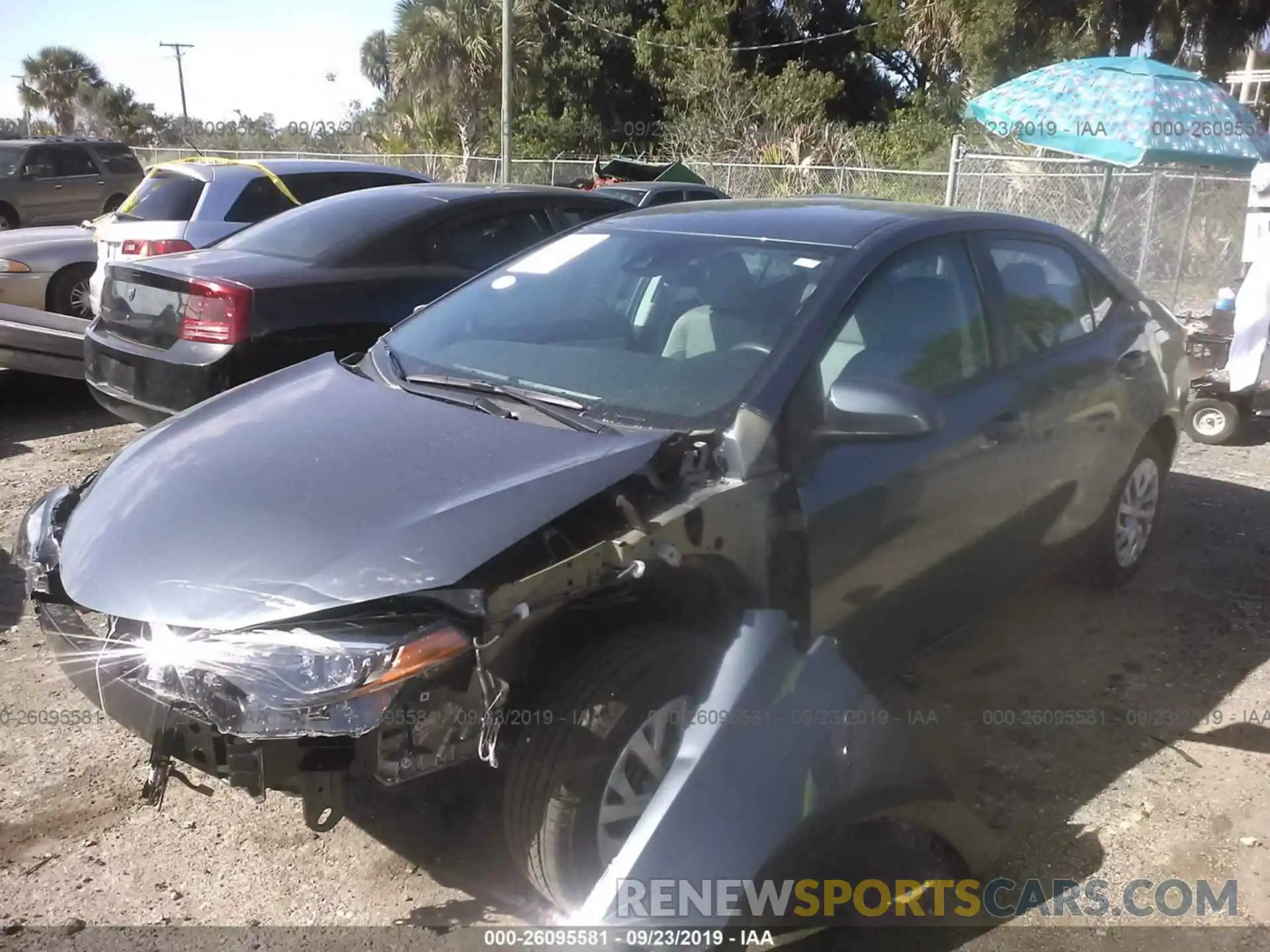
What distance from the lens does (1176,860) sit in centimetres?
303


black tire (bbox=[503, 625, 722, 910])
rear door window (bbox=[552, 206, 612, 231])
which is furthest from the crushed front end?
rear door window (bbox=[552, 206, 612, 231])

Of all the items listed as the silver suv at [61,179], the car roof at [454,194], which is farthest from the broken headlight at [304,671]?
the silver suv at [61,179]

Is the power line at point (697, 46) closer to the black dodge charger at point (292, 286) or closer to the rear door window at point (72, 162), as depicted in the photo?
the rear door window at point (72, 162)

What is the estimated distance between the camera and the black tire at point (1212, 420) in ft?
23.8

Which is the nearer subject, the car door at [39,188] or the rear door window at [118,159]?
the car door at [39,188]

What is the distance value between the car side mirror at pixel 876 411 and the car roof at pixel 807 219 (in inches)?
24.6

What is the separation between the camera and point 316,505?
8.07 feet

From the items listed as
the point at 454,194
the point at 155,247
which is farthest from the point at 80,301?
the point at 454,194

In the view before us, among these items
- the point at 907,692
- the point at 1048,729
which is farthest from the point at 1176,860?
the point at 907,692

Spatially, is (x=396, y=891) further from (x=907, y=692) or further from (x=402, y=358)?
(x=907, y=692)

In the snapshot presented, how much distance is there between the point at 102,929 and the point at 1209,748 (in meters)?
3.32

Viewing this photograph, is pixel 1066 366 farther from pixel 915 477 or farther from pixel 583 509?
pixel 583 509

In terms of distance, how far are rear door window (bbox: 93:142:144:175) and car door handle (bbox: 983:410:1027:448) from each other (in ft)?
52.8

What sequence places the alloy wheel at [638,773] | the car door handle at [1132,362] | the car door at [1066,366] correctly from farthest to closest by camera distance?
the car door handle at [1132,362] < the car door at [1066,366] < the alloy wheel at [638,773]
